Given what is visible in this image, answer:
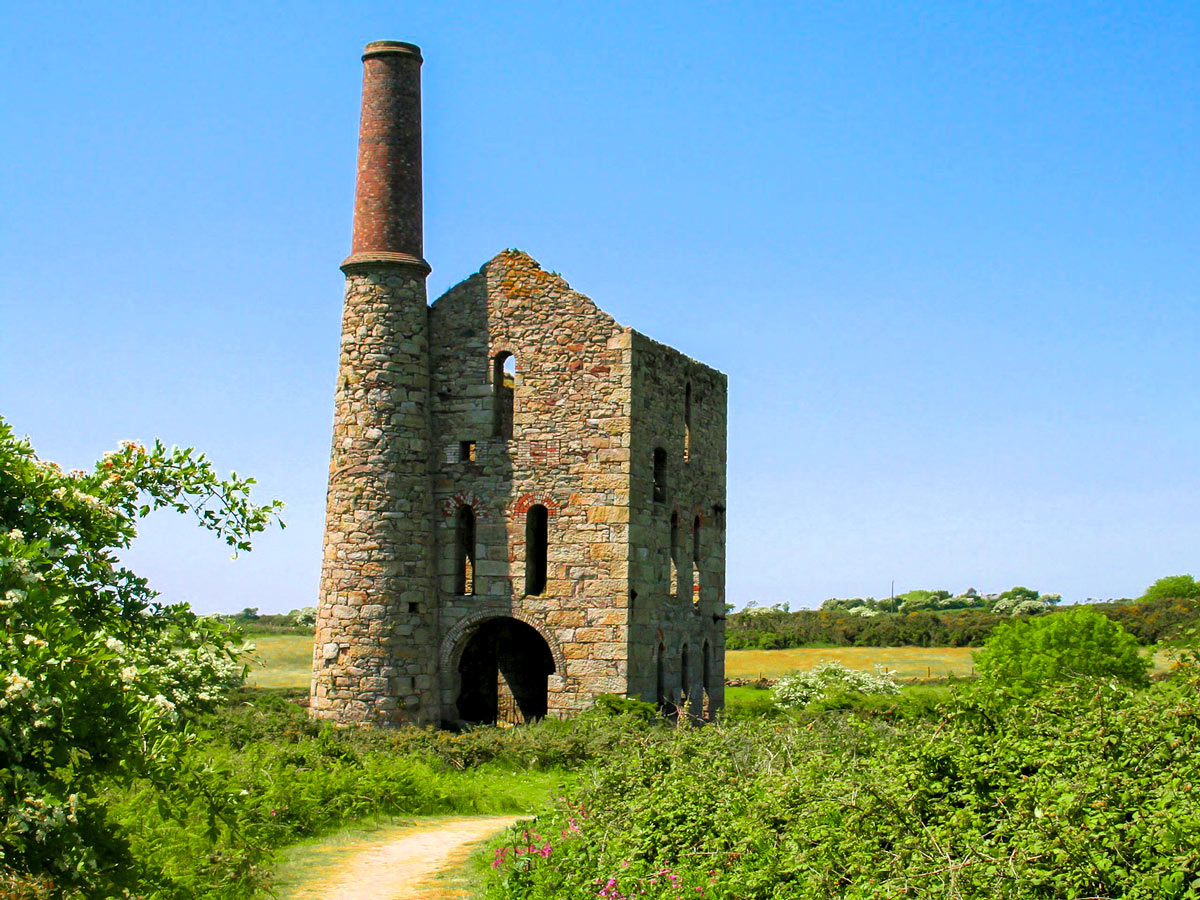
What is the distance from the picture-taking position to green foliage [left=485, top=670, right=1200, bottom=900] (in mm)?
8805

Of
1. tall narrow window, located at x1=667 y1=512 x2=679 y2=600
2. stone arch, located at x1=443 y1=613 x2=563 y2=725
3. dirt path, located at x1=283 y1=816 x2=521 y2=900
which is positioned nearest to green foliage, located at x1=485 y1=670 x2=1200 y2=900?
dirt path, located at x1=283 y1=816 x2=521 y2=900

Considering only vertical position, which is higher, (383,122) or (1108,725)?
(383,122)

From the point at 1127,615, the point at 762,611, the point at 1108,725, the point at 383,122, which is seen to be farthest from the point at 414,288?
the point at 762,611

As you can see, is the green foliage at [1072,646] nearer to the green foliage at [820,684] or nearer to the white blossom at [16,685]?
the green foliage at [820,684]

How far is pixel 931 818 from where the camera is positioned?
1043 centimetres

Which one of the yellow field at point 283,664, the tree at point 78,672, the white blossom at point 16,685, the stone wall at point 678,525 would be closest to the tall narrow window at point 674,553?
the stone wall at point 678,525

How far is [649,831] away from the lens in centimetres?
1178

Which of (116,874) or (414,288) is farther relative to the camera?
(414,288)

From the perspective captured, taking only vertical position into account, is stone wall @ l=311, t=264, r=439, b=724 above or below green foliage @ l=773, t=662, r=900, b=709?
above

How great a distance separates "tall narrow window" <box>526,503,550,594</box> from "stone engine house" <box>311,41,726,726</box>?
5 cm

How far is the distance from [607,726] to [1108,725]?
35.8ft

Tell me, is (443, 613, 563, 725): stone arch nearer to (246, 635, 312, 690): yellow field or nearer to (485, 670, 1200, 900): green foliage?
(246, 635, 312, 690): yellow field

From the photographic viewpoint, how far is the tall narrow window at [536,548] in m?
23.6

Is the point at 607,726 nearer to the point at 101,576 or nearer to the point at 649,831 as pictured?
the point at 649,831
